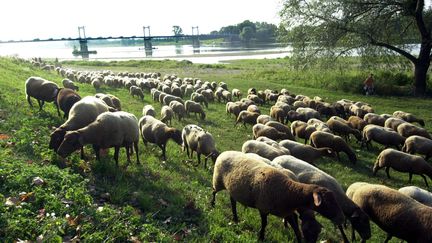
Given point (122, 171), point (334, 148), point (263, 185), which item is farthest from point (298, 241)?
point (334, 148)

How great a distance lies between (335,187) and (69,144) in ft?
19.9

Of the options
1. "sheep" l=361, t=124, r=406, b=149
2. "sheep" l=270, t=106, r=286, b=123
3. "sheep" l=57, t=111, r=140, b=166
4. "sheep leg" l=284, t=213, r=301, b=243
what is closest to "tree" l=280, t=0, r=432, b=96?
"sheep" l=270, t=106, r=286, b=123

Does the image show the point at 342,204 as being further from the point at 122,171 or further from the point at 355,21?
the point at 355,21

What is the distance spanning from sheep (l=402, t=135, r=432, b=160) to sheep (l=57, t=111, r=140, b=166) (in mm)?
9733

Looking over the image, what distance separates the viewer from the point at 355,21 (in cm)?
2681

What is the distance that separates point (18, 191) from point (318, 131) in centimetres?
1047

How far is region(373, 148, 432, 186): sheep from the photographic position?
1049 cm

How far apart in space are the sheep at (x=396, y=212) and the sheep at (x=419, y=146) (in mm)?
6565

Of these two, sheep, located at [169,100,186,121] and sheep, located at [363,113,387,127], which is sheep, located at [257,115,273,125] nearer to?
sheep, located at [169,100,186,121]

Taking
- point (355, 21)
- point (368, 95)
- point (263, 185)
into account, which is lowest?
point (368, 95)

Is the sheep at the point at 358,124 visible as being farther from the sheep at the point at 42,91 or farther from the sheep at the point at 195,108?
the sheep at the point at 42,91

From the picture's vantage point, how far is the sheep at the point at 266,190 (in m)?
5.51

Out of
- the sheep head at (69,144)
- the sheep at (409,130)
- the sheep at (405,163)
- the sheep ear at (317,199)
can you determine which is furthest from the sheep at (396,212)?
the sheep at (409,130)

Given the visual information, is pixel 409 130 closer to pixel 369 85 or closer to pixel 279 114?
pixel 279 114
